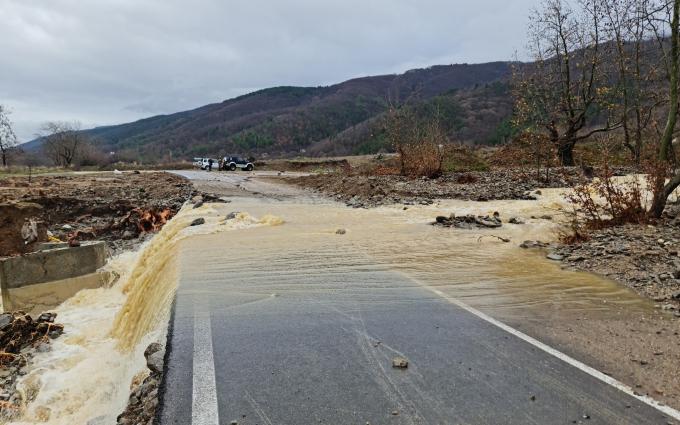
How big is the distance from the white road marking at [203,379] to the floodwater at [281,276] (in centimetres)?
44

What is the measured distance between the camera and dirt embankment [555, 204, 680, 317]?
6.38m

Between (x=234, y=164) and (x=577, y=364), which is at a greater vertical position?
(x=234, y=164)

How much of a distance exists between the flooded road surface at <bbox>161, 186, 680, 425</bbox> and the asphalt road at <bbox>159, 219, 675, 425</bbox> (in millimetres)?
14

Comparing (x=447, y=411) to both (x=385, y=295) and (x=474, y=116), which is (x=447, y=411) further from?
(x=474, y=116)

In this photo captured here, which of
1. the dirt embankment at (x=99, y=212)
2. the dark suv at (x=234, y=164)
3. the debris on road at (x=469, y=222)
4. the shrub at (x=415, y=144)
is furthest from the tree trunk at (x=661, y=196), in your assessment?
the dark suv at (x=234, y=164)

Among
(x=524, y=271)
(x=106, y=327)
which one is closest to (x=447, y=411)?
(x=524, y=271)

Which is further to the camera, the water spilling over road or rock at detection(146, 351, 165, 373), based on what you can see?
the water spilling over road

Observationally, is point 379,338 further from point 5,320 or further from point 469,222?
point 469,222

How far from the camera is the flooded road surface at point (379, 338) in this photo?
135 inches

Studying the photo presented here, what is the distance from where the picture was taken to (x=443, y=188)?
19.6m

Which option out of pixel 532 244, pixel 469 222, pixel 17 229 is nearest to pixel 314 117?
pixel 17 229

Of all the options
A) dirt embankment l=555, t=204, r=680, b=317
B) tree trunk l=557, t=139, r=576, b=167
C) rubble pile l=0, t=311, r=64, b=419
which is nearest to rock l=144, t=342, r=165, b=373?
rubble pile l=0, t=311, r=64, b=419

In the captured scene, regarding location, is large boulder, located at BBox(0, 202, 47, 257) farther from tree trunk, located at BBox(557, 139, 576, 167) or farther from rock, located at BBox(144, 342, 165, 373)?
tree trunk, located at BBox(557, 139, 576, 167)

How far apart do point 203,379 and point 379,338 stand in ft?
5.66
